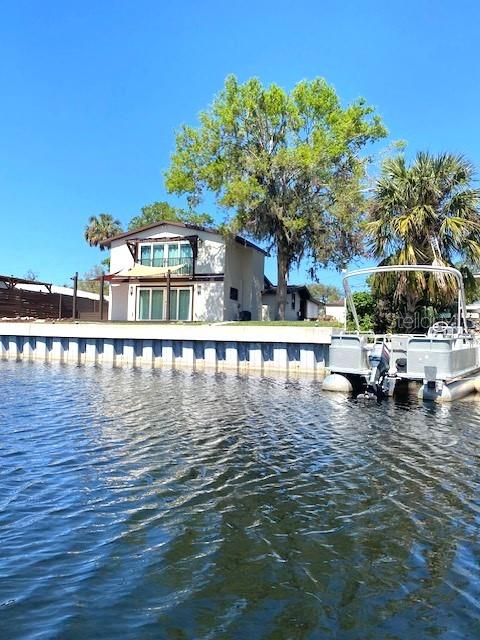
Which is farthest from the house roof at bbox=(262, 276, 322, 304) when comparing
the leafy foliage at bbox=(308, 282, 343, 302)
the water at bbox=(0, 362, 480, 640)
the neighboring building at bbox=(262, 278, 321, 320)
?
the leafy foliage at bbox=(308, 282, 343, 302)

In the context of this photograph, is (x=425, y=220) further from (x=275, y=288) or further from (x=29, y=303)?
(x=29, y=303)

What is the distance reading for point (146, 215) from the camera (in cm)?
5888

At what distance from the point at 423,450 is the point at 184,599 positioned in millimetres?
6291

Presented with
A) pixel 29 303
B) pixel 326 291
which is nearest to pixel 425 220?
pixel 29 303

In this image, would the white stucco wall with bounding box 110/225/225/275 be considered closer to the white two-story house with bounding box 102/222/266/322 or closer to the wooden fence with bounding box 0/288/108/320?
the white two-story house with bounding box 102/222/266/322

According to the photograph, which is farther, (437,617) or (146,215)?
(146,215)

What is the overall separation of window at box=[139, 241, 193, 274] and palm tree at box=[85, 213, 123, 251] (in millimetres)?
24010

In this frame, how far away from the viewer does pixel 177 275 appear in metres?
36.2

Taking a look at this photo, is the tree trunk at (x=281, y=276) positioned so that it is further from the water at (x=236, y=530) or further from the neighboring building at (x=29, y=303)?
the water at (x=236, y=530)

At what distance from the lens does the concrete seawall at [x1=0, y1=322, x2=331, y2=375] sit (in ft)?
79.3

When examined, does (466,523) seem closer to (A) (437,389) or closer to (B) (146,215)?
(A) (437,389)

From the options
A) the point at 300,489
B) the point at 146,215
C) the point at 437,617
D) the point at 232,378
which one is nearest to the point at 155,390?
the point at 232,378

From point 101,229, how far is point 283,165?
33.4 m

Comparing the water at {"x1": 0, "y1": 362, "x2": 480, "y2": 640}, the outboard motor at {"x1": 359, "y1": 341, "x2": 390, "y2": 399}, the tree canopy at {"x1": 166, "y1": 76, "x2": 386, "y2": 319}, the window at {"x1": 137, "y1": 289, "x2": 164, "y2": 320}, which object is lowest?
the water at {"x1": 0, "y1": 362, "x2": 480, "y2": 640}
